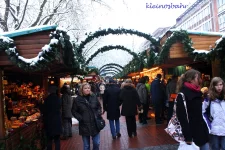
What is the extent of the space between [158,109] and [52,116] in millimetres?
5427

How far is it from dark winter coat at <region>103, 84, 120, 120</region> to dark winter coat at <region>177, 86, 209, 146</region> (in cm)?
466

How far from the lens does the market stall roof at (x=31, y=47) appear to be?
5.56m

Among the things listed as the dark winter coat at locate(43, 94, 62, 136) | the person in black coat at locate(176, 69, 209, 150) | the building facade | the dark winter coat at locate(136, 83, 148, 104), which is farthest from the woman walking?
the building facade

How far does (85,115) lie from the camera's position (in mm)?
5867

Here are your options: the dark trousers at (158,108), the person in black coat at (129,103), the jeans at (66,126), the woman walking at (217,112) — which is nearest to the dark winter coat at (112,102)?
the person in black coat at (129,103)

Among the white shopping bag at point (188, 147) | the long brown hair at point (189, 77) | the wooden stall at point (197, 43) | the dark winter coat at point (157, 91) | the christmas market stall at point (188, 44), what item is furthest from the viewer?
the dark winter coat at point (157, 91)

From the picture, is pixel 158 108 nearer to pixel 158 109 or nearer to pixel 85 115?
pixel 158 109

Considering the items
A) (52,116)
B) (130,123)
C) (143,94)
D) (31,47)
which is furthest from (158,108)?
(31,47)

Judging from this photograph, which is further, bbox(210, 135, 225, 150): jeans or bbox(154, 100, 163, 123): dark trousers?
bbox(154, 100, 163, 123): dark trousers

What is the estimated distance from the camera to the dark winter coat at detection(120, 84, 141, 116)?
845 centimetres

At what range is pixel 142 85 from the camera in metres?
11.4

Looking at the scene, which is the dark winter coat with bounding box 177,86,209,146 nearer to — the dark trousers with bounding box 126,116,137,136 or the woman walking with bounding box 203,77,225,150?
the woman walking with bounding box 203,77,225,150

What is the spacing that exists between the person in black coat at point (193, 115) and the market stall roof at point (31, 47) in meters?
2.87

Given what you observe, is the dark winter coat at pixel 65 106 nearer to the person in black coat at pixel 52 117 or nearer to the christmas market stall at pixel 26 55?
the christmas market stall at pixel 26 55
